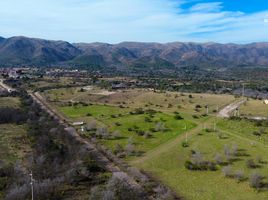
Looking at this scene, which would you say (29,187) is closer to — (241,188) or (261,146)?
(241,188)

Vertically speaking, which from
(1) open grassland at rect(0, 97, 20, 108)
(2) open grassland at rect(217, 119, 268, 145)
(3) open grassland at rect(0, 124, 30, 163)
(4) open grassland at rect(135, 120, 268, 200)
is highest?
(1) open grassland at rect(0, 97, 20, 108)

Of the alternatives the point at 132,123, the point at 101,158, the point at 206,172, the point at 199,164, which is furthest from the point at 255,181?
the point at 132,123

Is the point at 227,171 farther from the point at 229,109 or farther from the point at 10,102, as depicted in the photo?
the point at 10,102

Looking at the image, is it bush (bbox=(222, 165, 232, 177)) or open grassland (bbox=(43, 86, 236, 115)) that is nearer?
bush (bbox=(222, 165, 232, 177))

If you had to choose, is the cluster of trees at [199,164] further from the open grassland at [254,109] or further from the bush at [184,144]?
the open grassland at [254,109]

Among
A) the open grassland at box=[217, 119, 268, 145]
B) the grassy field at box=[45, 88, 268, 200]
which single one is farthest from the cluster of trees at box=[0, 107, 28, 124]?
the open grassland at box=[217, 119, 268, 145]

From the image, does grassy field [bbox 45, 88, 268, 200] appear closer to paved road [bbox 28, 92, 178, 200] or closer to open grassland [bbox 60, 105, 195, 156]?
open grassland [bbox 60, 105, 195, 156]
